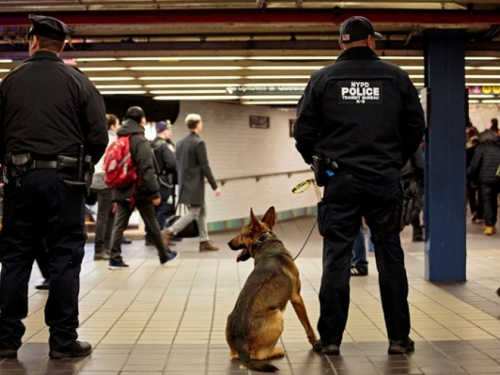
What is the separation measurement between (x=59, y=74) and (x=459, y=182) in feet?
16.7

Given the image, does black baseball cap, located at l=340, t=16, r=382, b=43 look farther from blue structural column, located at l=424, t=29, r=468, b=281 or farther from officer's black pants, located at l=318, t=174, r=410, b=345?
blue structural column, located at l=424, t=29, r=468, b=281

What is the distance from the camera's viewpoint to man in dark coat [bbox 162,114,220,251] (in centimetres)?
1391

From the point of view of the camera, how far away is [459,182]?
387 inches

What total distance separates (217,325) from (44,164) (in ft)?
6.97

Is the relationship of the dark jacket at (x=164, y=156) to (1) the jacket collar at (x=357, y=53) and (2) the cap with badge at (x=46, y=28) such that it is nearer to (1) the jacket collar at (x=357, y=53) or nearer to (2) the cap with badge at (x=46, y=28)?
(2) the cap with badge at (x=46, y=28)

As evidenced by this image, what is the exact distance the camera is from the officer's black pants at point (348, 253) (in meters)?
6.07

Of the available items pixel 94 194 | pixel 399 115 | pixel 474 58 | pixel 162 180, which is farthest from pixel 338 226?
pixel 162 180

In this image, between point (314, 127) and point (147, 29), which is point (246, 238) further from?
point (147, 29)

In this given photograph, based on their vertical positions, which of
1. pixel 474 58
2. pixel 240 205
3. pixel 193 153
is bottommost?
pixel 240 205

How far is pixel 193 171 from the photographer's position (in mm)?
14055

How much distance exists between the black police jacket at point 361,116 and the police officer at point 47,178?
4.54 ft

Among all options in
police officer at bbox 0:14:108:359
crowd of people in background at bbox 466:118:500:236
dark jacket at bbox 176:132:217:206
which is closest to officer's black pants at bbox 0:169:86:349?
police officer at bbox 0:14:108:359

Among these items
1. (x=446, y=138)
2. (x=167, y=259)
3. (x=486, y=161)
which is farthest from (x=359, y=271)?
(x=486, y=161)

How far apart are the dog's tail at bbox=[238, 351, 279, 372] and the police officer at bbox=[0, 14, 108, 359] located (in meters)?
1.13
